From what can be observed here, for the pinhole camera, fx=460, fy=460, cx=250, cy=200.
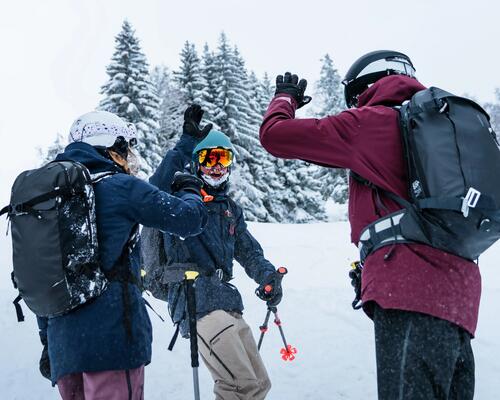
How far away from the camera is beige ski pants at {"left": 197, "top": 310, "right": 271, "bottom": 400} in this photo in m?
3.98

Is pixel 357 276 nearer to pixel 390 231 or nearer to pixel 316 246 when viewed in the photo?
pixel 390 231

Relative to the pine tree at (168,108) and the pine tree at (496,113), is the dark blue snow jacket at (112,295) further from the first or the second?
the pine tree at (496,113)

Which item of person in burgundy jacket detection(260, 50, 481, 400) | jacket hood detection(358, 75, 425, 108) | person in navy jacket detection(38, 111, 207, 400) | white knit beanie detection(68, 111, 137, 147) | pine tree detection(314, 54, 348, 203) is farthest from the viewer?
pine tree detection(314, 54, 348, 203)

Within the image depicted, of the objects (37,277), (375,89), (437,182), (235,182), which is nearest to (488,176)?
(437,182)

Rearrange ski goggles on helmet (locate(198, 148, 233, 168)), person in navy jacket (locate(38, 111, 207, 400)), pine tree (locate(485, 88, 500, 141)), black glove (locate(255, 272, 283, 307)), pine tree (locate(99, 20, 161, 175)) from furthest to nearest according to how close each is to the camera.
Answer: pine tree (locate(485, 88, 500, 141)) → pine tree (locate(99, 20, 161, 175)) → ski goggles on helmet (locate(198, 148, 233, 168)) → black glove (locate(255, 272, 283, 307)) → person in navy jacket (locate(38, 111, 207, 400))

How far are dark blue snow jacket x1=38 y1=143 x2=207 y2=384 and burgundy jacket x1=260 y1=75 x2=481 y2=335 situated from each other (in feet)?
2.78

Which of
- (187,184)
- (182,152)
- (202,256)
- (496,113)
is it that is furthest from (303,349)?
(496,113)

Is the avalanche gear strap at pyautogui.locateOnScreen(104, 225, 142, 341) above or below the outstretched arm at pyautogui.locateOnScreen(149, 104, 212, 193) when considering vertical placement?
below

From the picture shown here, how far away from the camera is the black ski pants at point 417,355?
6.91ft

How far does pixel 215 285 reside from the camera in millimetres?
4320

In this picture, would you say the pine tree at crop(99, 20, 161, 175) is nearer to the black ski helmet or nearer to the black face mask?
the black face mask

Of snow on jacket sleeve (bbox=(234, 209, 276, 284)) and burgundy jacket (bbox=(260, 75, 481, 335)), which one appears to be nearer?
burgundy jacket (bbox=(260, 75, 481, 335))

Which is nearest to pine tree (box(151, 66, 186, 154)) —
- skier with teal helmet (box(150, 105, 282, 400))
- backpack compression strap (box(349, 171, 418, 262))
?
skier with teal helmet (box(150, 105, 282, 400))

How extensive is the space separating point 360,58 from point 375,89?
0.38 m
